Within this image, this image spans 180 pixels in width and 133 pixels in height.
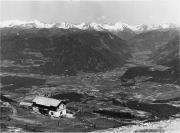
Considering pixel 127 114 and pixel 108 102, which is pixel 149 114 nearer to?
pixel 127 114

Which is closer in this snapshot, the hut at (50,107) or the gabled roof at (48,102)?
the hut at (50,107)

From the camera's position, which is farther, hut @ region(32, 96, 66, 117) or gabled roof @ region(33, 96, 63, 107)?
gabled roof @ region(33, 96, 63, 107)

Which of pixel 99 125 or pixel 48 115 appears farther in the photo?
pixel 48 115

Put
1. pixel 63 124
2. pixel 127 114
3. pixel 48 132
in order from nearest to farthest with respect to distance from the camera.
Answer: pixel 48 132 < pixel 63 124 < pixel 127 114

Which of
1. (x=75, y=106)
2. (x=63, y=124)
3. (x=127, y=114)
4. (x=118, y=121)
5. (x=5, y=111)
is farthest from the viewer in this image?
(x=75, y=106)

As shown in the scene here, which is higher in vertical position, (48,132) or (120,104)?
(120,104)

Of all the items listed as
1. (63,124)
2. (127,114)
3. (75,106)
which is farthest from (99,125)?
(75,106)

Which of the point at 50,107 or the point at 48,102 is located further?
the point at 48,102

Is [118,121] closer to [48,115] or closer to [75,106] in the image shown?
[48,115]

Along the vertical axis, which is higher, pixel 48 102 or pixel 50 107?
pixel 48 102
